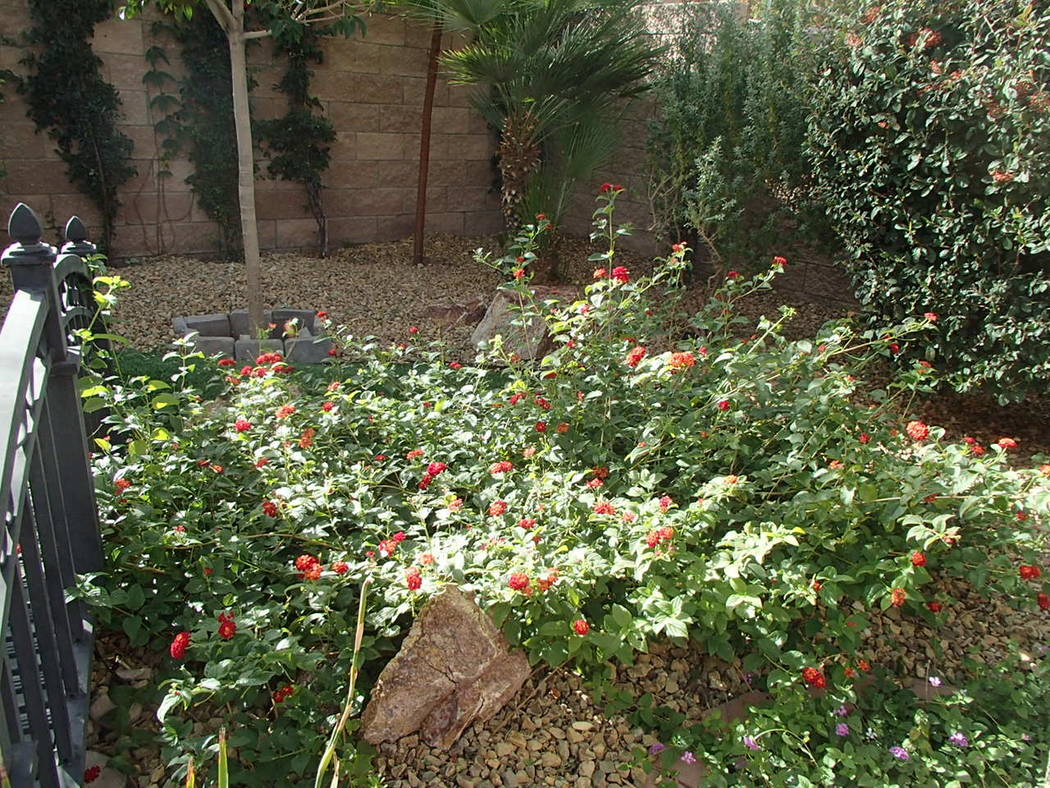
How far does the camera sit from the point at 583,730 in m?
1.96

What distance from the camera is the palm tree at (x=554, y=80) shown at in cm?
515

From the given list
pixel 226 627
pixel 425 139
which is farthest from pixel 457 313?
pixel 226 627

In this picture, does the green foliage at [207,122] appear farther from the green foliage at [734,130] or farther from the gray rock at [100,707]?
the gray rock at [100,707]

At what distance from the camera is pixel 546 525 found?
7.03ft

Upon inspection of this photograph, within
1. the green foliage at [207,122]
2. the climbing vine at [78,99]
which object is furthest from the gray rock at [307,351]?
the climbing vine at [78,99]

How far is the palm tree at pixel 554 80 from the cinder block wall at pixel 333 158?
1438mm

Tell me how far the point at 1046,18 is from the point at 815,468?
2142 mm

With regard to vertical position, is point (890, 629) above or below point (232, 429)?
below

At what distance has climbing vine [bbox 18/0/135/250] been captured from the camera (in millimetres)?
5480

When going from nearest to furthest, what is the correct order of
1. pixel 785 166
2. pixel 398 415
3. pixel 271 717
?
pixel 271 717
pixel 398 415
pixel 785 166

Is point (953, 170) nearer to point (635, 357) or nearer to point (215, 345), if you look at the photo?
point (635, 357)

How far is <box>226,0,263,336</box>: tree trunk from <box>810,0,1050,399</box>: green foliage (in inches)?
113

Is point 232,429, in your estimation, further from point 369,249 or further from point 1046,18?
point 369,249

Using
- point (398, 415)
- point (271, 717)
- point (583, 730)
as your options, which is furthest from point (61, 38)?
point (583, 730)
